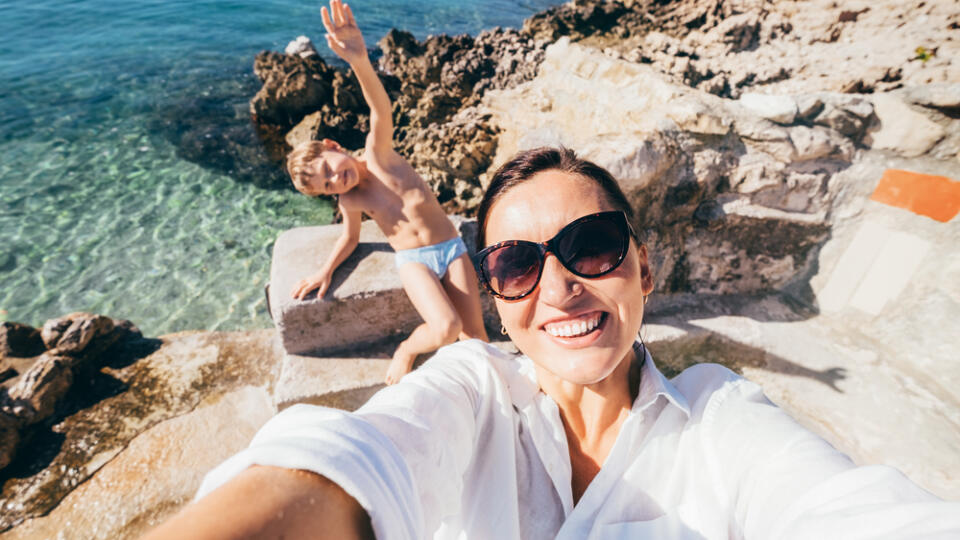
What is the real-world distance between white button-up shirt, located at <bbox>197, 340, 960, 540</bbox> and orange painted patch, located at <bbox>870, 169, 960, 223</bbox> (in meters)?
2.87

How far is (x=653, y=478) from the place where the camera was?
130 centimetres

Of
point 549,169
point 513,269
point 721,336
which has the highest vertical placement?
point 549,169

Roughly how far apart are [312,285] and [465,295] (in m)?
1.11

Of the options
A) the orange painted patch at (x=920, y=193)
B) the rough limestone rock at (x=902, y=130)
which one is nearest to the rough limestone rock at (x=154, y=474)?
the orange painted patch at (x=920, y=193)

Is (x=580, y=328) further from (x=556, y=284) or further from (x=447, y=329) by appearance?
(x=447, y=329)

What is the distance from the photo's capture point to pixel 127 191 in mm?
7543

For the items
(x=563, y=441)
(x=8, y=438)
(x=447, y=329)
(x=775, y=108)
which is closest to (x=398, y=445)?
(x=563, y=441)

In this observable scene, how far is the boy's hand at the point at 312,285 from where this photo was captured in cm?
282

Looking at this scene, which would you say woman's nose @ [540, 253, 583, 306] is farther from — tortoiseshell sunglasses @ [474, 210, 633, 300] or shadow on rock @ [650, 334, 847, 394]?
shadow on rock @ [650, 334, 847, 394]

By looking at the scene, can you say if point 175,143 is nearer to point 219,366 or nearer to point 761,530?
point 219,366

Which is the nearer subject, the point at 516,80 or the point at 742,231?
the point at 742,231

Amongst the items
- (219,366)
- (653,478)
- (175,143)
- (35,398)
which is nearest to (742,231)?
(653,478)

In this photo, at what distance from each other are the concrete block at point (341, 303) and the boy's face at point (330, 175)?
0.43 metres

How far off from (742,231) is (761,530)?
2802 millimetres
